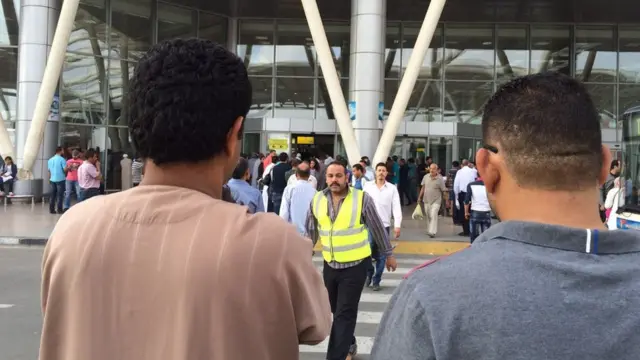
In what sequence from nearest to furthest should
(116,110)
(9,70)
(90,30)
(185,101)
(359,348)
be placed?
(185,101), (359,348), (9,70), (90,30), (116,110)

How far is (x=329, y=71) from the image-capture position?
19.2 meters

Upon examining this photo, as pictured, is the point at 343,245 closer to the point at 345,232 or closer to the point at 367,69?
the point at 345,232

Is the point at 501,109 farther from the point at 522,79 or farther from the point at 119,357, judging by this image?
the point at 119,357

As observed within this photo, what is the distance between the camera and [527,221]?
1297mm

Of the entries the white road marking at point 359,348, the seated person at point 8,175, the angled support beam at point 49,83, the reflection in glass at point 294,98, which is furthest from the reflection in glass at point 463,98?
the white road marking at point 359,348

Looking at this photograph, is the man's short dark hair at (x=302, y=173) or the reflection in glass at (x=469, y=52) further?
the reflection in glass at (x=469, y=52)

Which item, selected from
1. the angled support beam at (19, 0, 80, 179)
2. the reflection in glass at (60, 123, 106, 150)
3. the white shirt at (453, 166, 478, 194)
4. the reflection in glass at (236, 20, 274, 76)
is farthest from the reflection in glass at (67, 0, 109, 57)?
the white shirt at (453, 166, 478, 194)

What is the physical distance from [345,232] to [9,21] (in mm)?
21426

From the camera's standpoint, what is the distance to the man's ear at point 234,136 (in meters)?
1.61

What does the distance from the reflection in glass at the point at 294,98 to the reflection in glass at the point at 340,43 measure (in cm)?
106

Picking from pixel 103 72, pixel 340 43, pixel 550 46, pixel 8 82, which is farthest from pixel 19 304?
pixel 550 46

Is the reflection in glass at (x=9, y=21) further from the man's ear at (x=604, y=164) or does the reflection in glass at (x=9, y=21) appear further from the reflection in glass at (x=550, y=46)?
the man's ear at (x=604, y=164)

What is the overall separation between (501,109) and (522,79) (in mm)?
108

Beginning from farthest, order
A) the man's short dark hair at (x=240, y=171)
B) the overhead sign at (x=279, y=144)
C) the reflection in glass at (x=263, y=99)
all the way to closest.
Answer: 1. the reflection in glass at (x=263, y=99)
2. the overhead sign at (x=279, y=144)
3. the man's short dark hair at (x=240, y=171)
